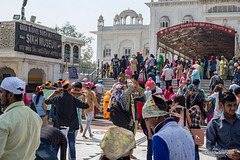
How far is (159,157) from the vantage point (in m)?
2.49

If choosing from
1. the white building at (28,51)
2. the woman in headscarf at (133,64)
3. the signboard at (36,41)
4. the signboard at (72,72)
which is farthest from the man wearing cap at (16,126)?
the signboard at (72,72)

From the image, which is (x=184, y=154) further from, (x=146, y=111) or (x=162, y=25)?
(x=162, y=25)

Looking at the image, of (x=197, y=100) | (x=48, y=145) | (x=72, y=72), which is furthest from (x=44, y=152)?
(x=72, y=72)

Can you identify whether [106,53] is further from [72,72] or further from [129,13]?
[72,72]

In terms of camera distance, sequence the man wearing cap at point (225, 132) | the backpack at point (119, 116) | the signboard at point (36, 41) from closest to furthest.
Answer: the man wearing cap at point (225, 132), the backpack at point (119, 116), the signboard at point (36, 41)

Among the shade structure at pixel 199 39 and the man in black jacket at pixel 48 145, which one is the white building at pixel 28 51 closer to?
the shade structure at pixel 199 39

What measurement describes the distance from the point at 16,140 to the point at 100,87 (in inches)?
518

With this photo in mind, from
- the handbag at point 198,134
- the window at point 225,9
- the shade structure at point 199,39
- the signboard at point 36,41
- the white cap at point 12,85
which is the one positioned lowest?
the handbag at point 198,134

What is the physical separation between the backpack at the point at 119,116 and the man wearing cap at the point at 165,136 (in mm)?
3472

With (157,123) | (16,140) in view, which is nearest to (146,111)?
(157,123)

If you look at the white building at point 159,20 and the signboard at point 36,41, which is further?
the white building at point 159,20

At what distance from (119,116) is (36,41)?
12.7 meters

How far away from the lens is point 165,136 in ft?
8.34

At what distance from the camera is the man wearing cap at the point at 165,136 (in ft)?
8.26
